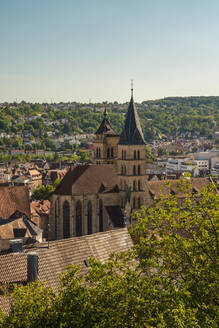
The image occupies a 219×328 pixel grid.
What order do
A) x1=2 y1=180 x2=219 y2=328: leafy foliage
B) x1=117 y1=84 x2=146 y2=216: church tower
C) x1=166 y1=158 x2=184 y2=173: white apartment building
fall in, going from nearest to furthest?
x1=2 y1=180 x2=219 y2=328: leafy foliage < x1=117 y1=84 x2=146 y2=216: church tower < x1=166 y1=158 x2=184 y2=173: white apartment building

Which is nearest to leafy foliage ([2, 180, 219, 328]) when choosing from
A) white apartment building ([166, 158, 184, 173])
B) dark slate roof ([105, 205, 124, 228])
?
dark slate roof ([105, 205, 124, 228])

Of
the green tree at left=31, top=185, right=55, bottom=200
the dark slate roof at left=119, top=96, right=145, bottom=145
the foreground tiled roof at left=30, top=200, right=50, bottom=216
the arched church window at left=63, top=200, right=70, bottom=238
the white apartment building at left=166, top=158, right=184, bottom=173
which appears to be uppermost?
the dark slate roof at left=119, top=96, right=145, bottom=145

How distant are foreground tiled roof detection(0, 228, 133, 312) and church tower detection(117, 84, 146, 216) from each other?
30.6 metres

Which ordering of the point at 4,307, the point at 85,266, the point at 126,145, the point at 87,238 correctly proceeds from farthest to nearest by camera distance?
the point at 126,145, the point at 87,238, the point at 85,266, the point at 4,307

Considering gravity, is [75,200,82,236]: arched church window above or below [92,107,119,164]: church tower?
below

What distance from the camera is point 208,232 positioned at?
21.8 m

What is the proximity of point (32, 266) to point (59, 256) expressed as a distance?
7.32ft

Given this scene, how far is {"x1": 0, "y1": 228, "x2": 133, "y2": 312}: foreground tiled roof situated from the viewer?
2642 cm

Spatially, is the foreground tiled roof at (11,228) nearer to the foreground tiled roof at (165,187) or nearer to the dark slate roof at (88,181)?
the dark slate roof at (88,181)

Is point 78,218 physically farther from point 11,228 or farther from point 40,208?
point 40,208

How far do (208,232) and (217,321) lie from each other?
4.22 m

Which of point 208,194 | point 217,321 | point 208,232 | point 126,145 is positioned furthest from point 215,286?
point 126,145

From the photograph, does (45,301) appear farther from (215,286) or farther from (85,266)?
(85,266)

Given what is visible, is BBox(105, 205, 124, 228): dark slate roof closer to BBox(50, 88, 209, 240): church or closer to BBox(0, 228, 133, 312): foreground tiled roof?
BBox(50, 88, 209, 240): church
